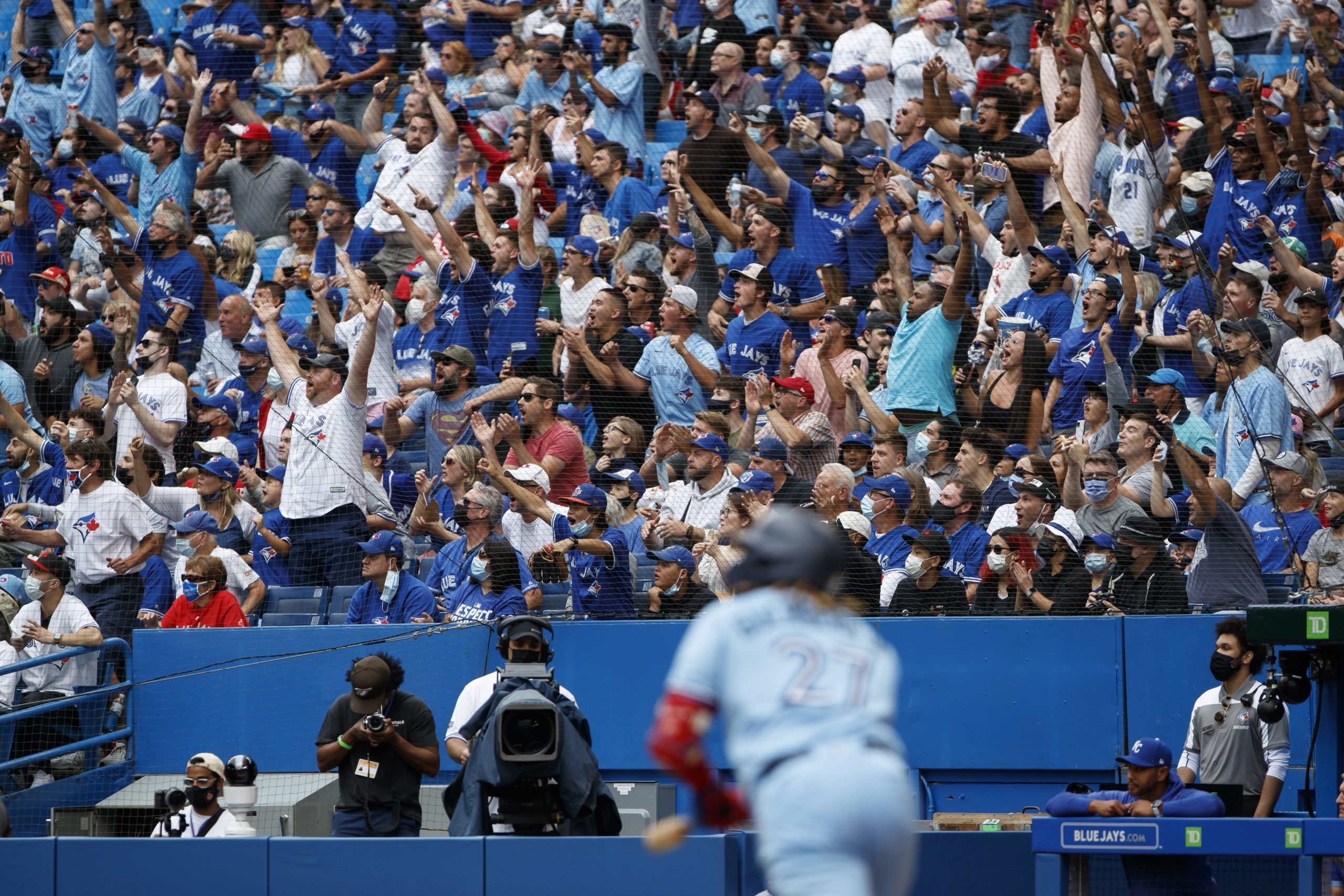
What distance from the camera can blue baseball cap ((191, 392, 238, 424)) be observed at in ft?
38.5

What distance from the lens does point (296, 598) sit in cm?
1052

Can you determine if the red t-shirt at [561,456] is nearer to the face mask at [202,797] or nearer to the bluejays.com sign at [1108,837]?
the face mask at [202,797]

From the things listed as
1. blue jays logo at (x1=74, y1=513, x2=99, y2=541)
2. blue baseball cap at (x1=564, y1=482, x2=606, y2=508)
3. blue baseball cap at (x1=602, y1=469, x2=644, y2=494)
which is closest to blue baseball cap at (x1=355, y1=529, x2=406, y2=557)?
blue baseball cap at (x1=564, y1=482, x2=606, y2=508)

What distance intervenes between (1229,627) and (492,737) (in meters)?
3.36

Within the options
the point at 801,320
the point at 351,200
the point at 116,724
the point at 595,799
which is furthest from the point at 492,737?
the point at 351,200

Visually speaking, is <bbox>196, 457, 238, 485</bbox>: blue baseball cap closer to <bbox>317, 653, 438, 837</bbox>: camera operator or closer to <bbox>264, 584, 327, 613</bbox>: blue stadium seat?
<bbox>264, 584, 327, 613</bbox>: blue stadium seat

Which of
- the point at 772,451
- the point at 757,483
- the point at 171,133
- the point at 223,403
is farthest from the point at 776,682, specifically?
the point at 171,133

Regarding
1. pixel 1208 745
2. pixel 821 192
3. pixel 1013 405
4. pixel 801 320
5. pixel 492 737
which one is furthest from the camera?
pixel 821 192

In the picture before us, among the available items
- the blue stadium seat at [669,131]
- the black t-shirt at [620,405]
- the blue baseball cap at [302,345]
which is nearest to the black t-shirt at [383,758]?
the black t-shirt at [620,405]

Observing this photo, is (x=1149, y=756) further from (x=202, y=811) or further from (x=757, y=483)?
(x=202, y=811)

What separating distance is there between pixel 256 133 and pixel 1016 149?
5.94m

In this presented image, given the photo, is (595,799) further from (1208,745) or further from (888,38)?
(888,38)

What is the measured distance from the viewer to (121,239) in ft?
43.5

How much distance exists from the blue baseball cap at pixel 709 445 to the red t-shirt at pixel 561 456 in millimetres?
723
